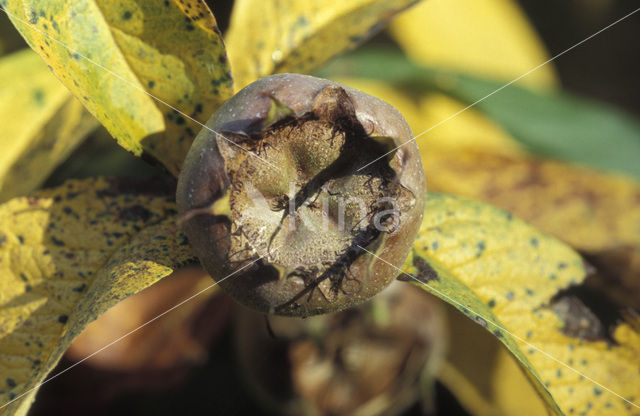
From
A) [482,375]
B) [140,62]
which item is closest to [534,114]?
[482,375]

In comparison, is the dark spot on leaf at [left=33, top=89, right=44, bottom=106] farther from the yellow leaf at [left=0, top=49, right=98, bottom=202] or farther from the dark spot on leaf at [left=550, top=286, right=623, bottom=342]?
the dark spot on leaf at [left=550, top=286, right=623, bottom=342]

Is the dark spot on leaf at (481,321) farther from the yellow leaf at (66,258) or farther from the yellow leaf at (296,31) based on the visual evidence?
the yellow leaf at (296,31)

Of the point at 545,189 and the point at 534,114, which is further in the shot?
the point at 534,114

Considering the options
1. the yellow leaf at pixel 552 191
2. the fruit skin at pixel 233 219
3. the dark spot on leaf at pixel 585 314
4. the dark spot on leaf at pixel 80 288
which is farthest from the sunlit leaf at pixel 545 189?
the dark spot on leaf at pixel 80 288

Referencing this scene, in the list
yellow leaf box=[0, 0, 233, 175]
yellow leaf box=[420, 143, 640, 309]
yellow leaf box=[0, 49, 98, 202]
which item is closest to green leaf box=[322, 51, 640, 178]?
yellow leaf box=[420, 143, 640, 309]

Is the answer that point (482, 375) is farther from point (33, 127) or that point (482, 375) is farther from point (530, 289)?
point (33, 127)

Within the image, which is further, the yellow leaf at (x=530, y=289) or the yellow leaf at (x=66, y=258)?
the yellow leaf at (x=530, y=289)
